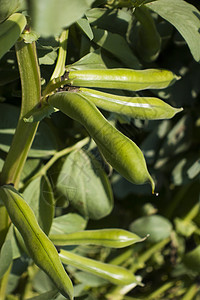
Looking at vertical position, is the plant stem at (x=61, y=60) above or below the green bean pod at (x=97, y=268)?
above

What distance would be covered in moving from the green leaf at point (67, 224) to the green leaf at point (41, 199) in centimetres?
6

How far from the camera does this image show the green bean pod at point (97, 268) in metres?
0.66

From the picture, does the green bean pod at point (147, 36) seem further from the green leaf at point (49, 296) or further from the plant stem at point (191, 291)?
the plant stem at point (191, 291)

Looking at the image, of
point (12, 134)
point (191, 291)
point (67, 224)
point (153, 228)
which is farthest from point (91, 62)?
point (191, 291)

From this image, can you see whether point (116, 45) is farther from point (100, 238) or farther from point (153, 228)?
point (153, 228)

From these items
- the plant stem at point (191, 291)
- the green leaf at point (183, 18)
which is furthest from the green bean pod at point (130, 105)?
the plant stem at point (191, 291)

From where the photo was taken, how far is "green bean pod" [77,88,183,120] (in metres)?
0.46

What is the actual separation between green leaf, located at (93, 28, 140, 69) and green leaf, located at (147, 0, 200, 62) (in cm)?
7

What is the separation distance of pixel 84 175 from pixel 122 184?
0.17 metres

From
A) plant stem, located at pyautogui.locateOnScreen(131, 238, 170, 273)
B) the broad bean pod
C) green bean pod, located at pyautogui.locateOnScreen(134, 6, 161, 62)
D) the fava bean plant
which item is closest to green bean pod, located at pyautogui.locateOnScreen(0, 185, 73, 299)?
the fava bean plant

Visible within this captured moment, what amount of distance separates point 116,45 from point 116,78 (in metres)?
Result: 0.14

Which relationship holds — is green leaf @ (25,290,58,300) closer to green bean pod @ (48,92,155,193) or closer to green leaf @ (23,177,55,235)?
green leaf @ (23,177,55,235)

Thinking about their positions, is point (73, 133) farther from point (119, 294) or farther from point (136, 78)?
point (119, 294)

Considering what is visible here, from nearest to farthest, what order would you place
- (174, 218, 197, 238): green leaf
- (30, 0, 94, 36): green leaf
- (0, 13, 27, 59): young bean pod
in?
(30, 0, 94, 36): green leaf, (0, 13, 27, 59): young bean pod, (174, 218, 197, 238): green leaf
